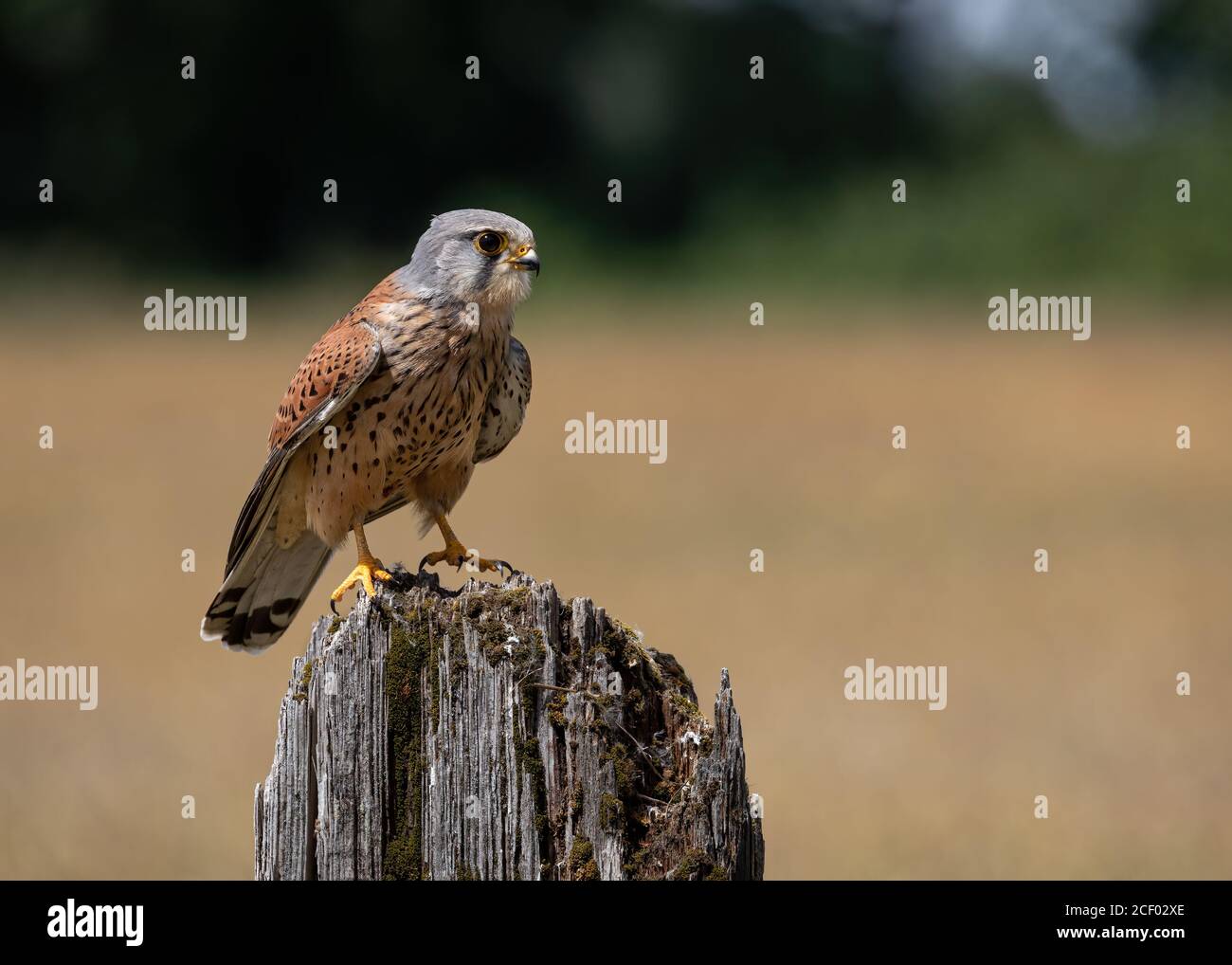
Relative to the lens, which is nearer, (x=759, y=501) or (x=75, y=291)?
(x=759, y=501)

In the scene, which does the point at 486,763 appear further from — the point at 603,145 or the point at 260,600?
the point at 603,145

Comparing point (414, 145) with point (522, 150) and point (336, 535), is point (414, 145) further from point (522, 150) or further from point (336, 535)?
point (336, 535)

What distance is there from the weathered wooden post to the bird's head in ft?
6.30

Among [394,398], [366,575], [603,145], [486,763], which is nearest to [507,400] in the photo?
[394,398]

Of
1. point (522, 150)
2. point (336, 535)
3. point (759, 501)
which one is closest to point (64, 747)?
point (336, 535)

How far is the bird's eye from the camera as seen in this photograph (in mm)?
5352

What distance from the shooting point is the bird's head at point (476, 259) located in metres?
5.34

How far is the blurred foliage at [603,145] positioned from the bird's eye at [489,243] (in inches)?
820

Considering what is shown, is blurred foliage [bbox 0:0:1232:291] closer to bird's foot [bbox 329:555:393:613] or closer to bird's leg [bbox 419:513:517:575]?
bird's leg [bbox 419:513:517:575]

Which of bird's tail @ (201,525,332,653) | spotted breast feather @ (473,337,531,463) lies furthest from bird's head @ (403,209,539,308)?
bird's tail @ (201,525,332,653)

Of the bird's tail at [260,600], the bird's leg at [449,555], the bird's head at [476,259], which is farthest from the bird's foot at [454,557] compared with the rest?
the bird's head at [476,259]

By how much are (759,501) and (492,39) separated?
18.1 m
